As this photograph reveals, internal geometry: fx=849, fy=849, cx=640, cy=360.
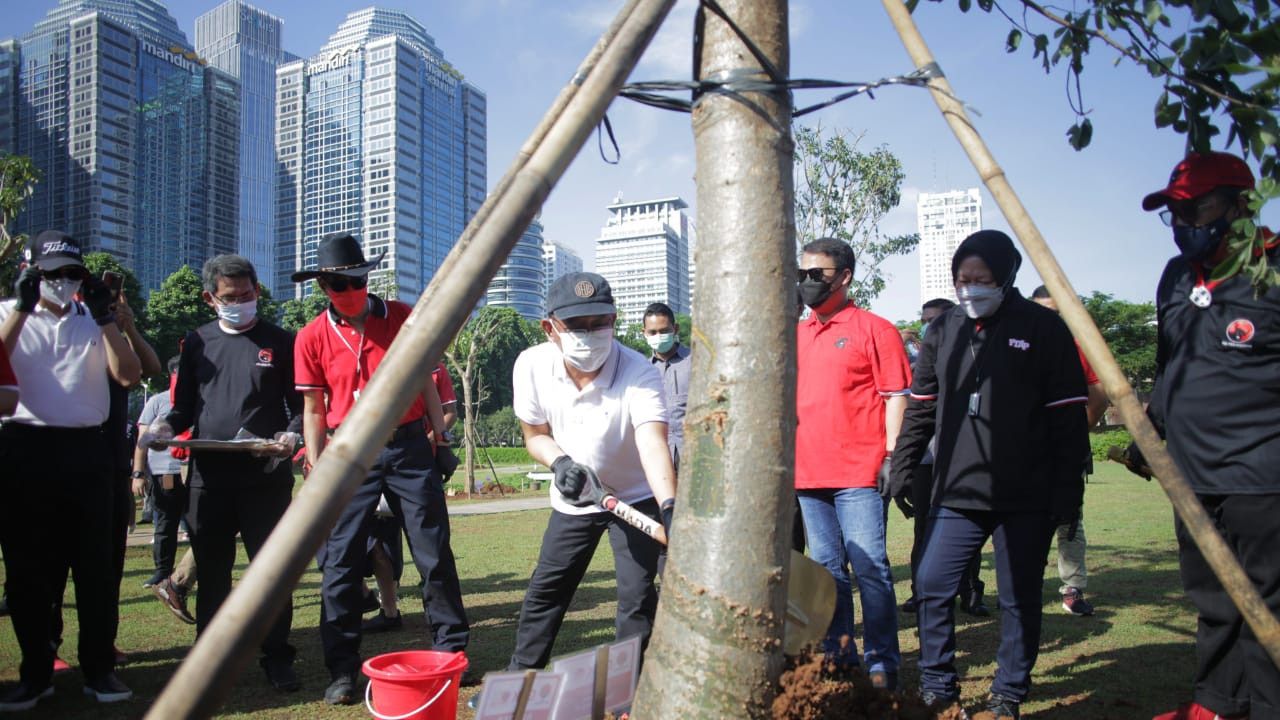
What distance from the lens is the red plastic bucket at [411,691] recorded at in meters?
3.14

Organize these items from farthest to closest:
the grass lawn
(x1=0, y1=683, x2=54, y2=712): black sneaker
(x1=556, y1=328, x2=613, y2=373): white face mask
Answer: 1. the grass lawn
2. (x1=0, y1=683, x2=54, y2=712): black sneaker
3. (x1=556, y1=328, x2=613, y2=373): white face mask

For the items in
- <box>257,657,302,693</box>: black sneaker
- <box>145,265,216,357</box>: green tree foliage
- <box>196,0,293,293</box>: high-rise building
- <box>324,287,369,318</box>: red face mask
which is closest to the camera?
<box>257,657,302,693</box>: black sneaker

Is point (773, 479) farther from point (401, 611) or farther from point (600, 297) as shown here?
point (401, 611)

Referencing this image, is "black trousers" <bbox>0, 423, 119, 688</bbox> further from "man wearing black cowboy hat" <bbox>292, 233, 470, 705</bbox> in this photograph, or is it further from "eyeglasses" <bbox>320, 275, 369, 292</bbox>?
"eyeglasses" <bbox>320, 275, 369, 292</bbox>

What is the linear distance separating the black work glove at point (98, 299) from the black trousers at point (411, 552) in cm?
146

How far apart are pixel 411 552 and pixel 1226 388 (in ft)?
12.3

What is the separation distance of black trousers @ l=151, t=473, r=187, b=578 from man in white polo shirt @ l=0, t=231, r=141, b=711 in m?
2.50

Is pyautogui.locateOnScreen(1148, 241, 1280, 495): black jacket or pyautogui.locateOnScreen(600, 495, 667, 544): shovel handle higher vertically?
pyautogui.locateOnScreen(1148, 241, 1280, 495): black jacket

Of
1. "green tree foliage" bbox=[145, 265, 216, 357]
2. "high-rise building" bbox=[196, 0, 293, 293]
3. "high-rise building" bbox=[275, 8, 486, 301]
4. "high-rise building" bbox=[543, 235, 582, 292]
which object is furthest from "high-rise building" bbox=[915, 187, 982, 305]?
"green tree foliage" bbox=[145, 265, 216, 357]

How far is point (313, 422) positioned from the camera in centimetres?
461

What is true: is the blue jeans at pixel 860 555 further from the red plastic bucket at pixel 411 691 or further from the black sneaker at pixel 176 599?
the black sneaker at pixel 176 599

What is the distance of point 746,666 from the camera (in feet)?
6.66

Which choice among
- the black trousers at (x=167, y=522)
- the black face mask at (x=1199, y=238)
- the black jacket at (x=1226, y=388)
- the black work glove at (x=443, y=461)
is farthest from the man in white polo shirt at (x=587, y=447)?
the black trousers at (x=167, y=522)

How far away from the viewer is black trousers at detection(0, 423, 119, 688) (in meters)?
4.18
